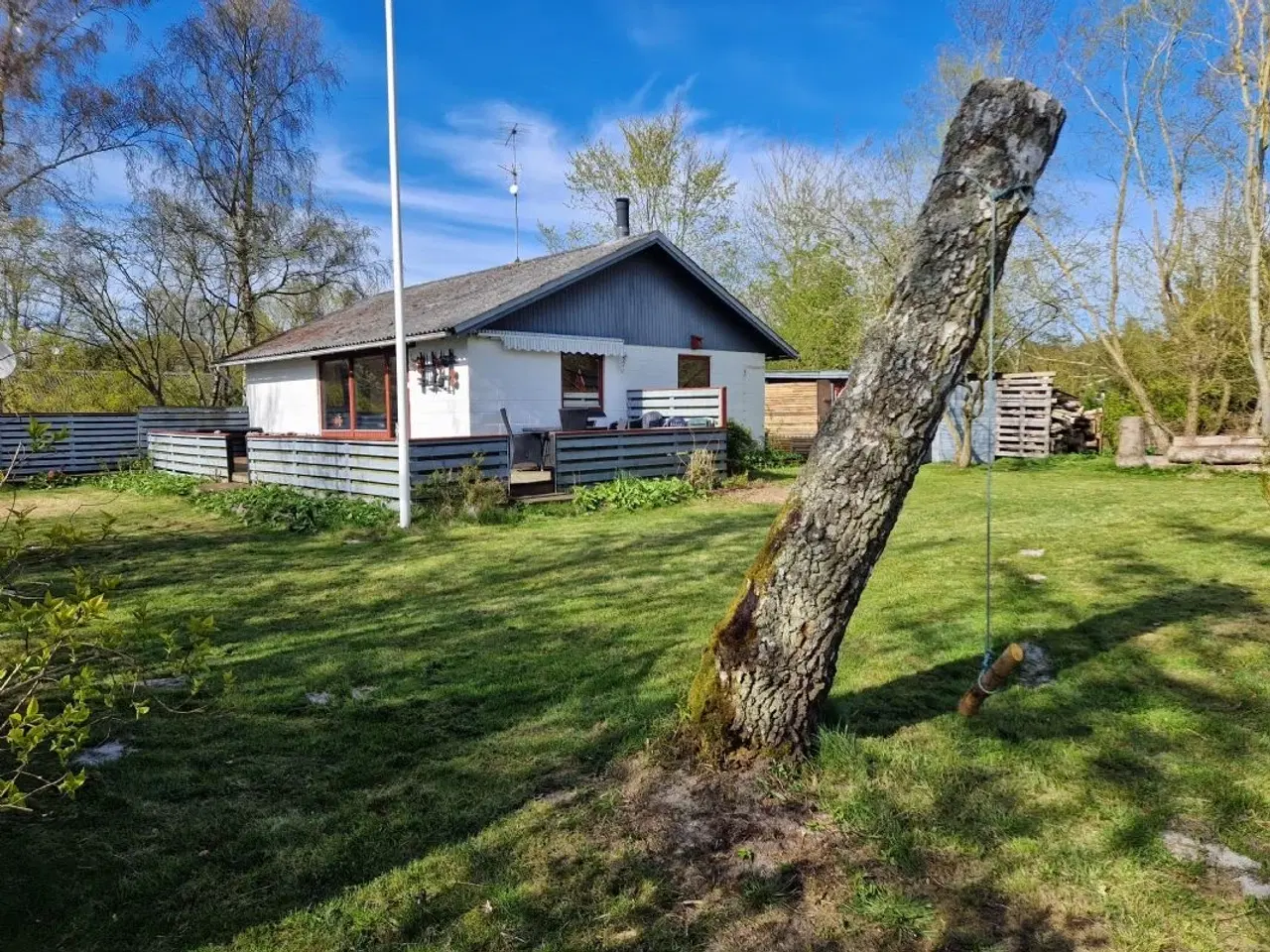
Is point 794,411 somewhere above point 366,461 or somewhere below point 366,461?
above

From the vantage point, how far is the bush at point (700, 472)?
12867 mm

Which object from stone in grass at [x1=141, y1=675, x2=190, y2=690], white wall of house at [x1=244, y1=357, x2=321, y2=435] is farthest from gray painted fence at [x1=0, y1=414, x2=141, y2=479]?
stone in grass at [x1=141, y1=675, x2=190, y2=690]

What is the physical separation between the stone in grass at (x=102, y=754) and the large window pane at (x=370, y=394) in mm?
13432

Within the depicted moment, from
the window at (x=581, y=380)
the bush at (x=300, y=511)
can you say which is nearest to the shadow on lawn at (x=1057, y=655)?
the bush at (x=300, y=511)

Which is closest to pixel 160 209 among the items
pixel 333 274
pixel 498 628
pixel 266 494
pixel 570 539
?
pixel 333 274

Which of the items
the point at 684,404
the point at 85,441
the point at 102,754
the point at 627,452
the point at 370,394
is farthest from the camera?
the point at 85,441

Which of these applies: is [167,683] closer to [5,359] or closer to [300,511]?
[5,359]

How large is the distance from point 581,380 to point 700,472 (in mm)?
3997

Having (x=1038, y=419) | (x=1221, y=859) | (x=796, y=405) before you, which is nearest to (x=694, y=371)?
(x=796, y=405)

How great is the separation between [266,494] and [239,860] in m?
9.27

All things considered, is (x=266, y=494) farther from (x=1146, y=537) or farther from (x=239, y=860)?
(x=1146, y=537)

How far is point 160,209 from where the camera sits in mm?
23250

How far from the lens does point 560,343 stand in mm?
14938

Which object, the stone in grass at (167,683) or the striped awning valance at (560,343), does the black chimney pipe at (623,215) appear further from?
the stone in grass at (167,683)
